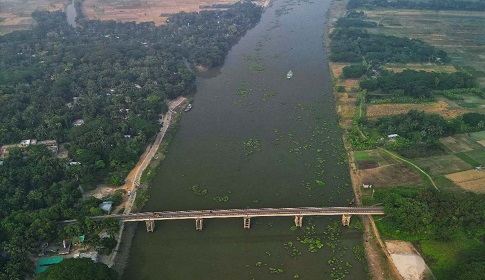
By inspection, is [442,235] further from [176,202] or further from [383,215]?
[176,202]

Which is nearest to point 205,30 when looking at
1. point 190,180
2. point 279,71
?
point 279,71

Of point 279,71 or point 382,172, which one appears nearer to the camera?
point 382,172

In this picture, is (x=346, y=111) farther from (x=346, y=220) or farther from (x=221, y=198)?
(x=221, y=198)

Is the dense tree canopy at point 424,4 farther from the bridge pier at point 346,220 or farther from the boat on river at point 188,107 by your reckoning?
the bridge pier at point 346,220

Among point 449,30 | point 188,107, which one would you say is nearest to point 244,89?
point 188,107

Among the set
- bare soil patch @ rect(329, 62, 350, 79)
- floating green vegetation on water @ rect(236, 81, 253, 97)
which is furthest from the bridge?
bare soil patch @ rect(329, 62, 350, 79)
